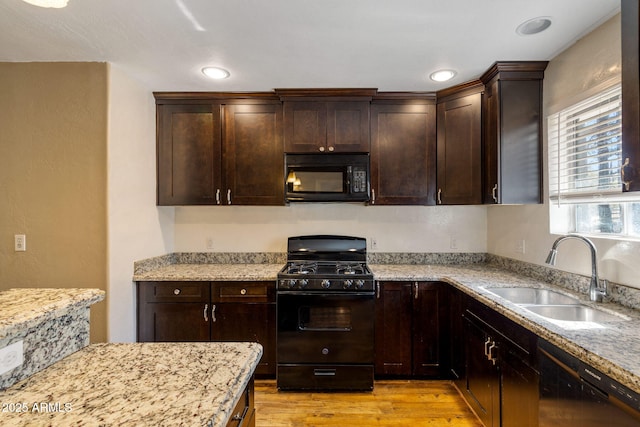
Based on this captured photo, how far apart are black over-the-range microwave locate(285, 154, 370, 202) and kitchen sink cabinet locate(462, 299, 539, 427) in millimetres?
1277

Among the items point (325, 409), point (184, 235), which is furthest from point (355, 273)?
point (184, 235)

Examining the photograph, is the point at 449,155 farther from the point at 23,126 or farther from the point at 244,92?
the point at 23,126

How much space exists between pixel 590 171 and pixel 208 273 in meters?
2.84

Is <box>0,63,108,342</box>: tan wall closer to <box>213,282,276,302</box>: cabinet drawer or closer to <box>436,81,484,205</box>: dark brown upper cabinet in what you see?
<box>213,282,276,302</box>: cabinet drawer

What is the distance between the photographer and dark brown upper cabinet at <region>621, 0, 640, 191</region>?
41.8 inches

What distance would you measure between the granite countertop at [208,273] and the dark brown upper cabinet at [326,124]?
3.67ft

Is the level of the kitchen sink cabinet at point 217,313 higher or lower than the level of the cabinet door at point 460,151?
lower

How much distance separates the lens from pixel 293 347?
2389mm

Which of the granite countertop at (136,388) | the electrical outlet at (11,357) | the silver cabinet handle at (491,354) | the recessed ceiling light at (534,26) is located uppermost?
the recessed ceiling light at (534,26)

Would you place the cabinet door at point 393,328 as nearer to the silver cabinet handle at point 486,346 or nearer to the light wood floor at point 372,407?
the light wood floor at point 372,407

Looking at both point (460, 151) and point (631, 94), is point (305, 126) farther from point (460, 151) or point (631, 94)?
point (631, 94)

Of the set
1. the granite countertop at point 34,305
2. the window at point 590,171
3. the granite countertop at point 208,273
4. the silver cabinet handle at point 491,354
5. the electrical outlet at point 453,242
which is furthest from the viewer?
the electrical outlet at point 453,242

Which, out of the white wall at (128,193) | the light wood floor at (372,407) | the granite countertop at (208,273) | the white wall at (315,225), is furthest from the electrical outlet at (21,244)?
the light wood floor at (372,407)

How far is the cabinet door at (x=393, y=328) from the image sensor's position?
97.5 inches
